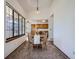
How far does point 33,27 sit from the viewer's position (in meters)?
14.0

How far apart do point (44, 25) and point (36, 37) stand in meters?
7.87

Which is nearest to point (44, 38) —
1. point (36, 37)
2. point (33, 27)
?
point (36, 37)

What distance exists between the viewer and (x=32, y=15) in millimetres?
11734

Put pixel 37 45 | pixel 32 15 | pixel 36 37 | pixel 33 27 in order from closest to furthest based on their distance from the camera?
pixel 36 37 < pixel 37 45 < pixel 32 15 < pixel 33 27
